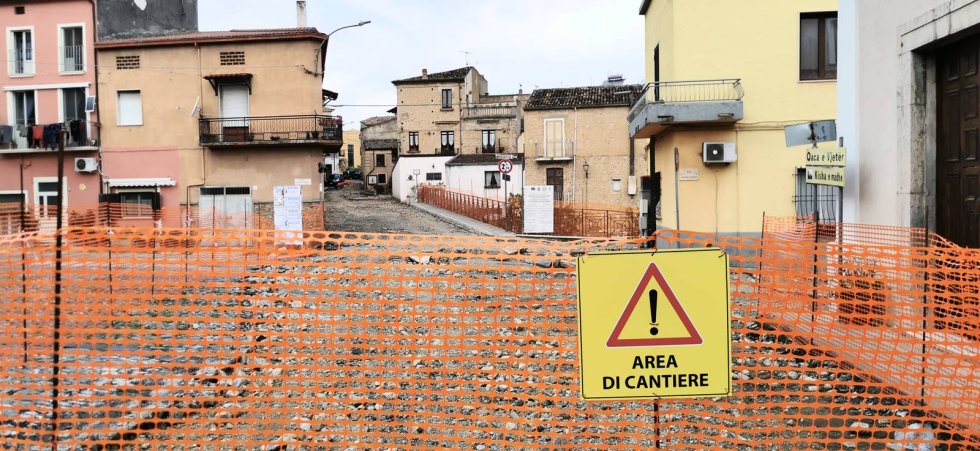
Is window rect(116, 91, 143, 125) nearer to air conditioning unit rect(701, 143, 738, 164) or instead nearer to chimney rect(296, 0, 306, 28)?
chimney rect(296, 0, 306, 28)

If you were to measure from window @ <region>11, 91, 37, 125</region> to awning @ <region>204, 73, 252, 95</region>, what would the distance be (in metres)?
6.36

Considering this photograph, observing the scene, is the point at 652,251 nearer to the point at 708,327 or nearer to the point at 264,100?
the point at 708,327

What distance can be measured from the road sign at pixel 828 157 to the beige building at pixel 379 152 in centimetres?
4478

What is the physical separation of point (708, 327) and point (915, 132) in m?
4.40

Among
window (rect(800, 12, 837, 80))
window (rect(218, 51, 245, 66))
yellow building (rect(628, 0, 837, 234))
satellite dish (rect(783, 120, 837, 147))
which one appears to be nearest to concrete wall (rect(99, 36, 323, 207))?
window (rect(218, 51, 245, 66))

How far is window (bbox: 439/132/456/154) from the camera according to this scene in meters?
47.0

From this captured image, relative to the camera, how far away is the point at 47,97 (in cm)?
2294

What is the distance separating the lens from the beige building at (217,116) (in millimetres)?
22359

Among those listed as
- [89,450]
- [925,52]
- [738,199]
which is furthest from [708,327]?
[738,199]

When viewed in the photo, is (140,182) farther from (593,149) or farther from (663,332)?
(663,332)

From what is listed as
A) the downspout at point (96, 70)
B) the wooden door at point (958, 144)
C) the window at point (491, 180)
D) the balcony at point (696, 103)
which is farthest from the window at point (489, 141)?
the wooden door at point (958, 144)

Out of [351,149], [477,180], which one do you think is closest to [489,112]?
[477,180]

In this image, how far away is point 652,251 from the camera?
3.20 metres

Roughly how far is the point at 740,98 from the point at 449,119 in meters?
33.8
